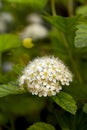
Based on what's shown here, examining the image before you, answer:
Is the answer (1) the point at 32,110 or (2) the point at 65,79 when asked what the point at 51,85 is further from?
(1) the point at 32,110

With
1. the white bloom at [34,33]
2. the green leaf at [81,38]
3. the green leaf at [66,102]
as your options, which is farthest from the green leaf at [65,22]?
the white bloom at [34,33]

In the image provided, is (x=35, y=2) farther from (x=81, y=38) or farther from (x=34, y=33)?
(x=34, y=33)

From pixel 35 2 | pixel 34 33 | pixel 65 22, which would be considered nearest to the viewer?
pixel 65 22

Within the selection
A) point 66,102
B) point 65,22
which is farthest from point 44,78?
point 65,22

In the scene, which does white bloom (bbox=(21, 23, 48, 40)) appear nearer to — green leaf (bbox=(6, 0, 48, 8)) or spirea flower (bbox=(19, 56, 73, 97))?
green leaf (bbox=(6, 0, 48, 8))

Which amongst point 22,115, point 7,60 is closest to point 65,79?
point 22,115

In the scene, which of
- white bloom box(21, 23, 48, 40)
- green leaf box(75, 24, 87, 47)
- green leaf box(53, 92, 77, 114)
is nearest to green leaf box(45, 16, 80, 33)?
green leaf box(75, 24, 87, 47)

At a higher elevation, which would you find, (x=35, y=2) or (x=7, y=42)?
(x=35, y=2)
